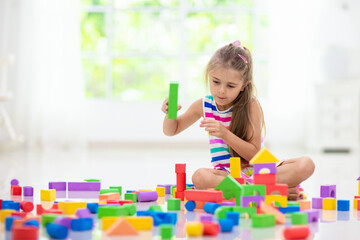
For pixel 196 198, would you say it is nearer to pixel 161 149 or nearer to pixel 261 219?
pixel 261 219

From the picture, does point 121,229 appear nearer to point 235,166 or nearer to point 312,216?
point 312,216

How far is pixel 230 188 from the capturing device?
1706mm

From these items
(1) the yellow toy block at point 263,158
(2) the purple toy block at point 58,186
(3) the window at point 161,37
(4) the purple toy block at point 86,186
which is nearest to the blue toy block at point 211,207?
(1) the yellow toy block at point 263,158

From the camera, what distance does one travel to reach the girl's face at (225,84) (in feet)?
6.47

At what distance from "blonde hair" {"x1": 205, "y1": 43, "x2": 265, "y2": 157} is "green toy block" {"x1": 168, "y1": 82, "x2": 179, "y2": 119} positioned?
6.5 inches

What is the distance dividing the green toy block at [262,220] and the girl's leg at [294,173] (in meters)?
0.46

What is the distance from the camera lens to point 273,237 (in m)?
1.30

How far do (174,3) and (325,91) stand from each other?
166 centimetres

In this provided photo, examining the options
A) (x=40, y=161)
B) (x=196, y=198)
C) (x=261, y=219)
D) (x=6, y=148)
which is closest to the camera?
(x=261, y=219)

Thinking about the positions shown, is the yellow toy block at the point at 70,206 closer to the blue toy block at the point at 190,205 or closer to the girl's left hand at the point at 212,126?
the blue toy block at the point at 190,205

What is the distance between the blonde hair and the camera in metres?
1.99

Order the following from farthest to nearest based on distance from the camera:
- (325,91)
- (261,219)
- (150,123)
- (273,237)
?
(150,123) → (325,91) → (261,219) → (273,237)

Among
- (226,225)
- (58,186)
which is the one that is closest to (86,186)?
(58,186)

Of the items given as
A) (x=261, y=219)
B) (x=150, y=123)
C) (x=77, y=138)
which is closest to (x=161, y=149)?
(x=150, y=123)
